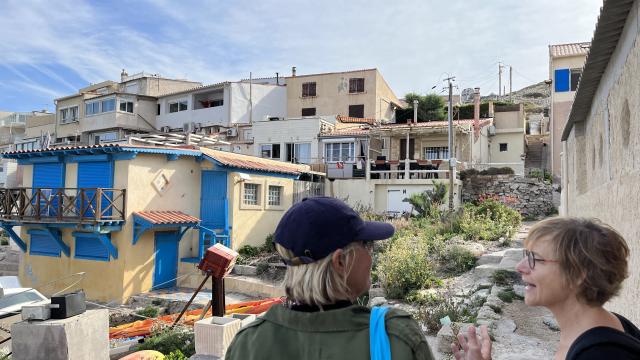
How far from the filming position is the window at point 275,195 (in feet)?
63.0

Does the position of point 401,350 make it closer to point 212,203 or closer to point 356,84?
point 212,203

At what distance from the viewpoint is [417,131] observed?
2444 cm

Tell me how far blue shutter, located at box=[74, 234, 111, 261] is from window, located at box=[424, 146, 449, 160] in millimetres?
17386

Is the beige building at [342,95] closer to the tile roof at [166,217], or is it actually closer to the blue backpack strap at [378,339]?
the tile roof at [166,217]

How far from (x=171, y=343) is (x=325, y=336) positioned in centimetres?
576

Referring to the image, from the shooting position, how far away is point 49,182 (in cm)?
1666

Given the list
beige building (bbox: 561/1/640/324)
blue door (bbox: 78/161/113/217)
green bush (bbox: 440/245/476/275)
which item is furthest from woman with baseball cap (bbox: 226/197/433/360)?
blue door (bbox: 78/161/113/217)

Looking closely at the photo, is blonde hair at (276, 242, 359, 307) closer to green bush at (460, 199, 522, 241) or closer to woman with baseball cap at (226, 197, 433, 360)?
woman with baseball cap at (226, 197, 433, 360)

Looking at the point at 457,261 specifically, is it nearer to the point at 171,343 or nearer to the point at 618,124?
the point at 618,124

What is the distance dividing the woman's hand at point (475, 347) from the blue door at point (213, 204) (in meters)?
15.5

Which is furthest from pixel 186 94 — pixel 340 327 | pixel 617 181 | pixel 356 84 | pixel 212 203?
pixel 340 327

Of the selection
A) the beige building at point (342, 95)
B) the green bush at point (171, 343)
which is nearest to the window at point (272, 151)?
the beige building at point (342, 95)

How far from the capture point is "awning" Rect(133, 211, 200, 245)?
48.4ft

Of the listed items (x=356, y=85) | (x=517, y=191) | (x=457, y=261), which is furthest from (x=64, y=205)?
(x=356, y=85)
